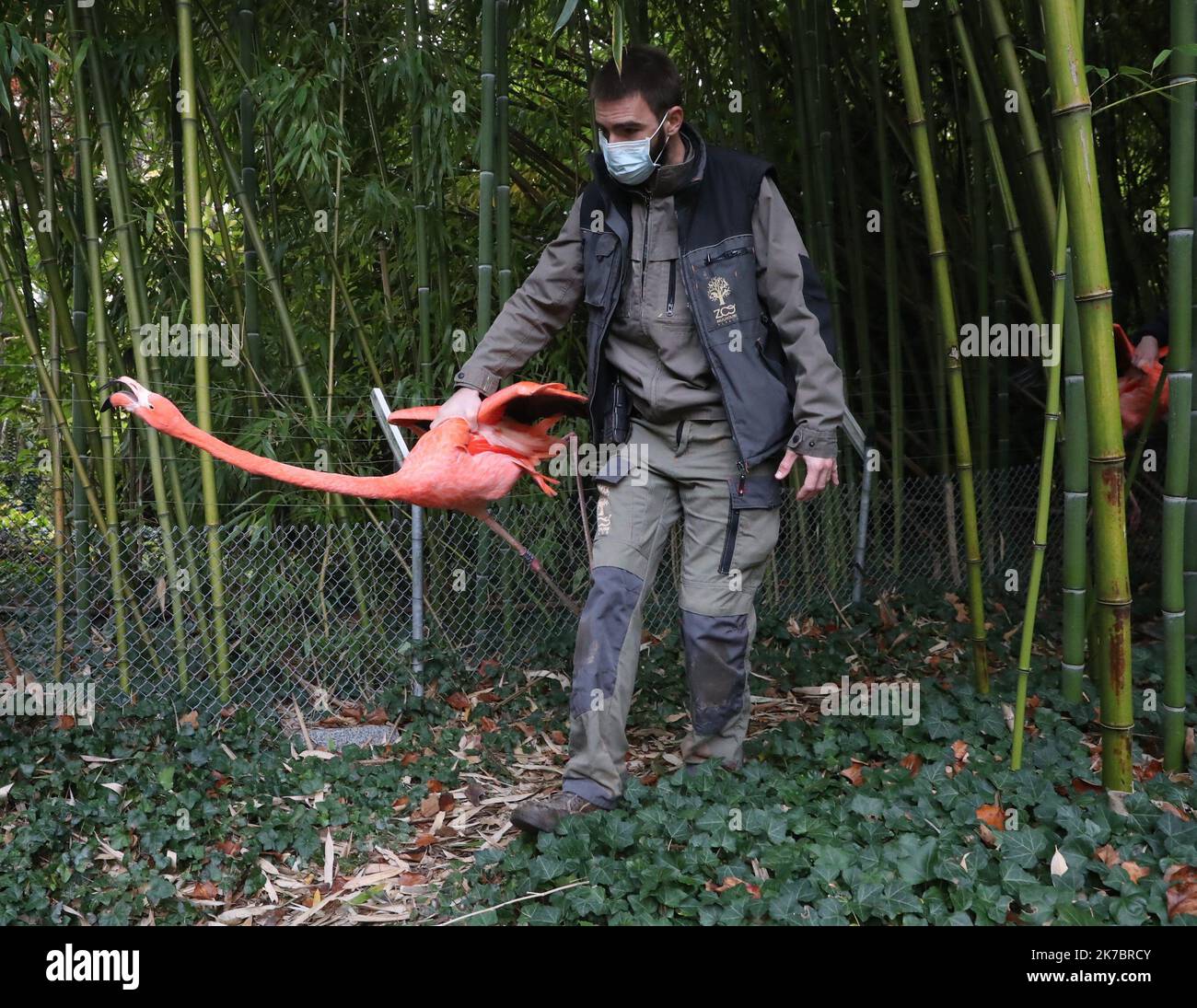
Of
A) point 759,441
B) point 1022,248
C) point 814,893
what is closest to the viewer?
point 814,893

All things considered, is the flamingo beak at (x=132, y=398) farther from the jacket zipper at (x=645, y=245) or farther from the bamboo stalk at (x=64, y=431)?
the jacket zipper at (x=645, y=245)

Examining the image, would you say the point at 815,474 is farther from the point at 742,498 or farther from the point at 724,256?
the point at 724,256

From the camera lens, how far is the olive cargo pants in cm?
239

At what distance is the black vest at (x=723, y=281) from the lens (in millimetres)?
2400

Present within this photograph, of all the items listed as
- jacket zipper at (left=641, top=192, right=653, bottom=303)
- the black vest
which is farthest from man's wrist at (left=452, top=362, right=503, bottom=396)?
jacket zipper at (left=641, top=192, right=653, bottom=303)

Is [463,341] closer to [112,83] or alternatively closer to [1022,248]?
[112,83]

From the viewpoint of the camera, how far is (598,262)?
8.13 feet

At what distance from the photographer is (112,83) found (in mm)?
3279

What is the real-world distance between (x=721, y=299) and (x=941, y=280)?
0.64 m

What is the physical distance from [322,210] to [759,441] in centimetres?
183

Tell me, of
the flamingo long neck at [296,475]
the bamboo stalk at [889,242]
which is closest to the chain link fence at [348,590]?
the bamboo stalk at [889,242]

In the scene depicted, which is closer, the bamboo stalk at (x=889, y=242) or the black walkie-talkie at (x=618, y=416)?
the black walkie-talkie at (x=618, y=416)

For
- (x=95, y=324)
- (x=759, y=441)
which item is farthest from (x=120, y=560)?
(x=759, y=441)

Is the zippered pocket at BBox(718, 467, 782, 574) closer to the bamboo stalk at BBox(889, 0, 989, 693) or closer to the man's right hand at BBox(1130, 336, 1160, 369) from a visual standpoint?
the bamboo stalk at BBox(889, 0, 989, 693)
